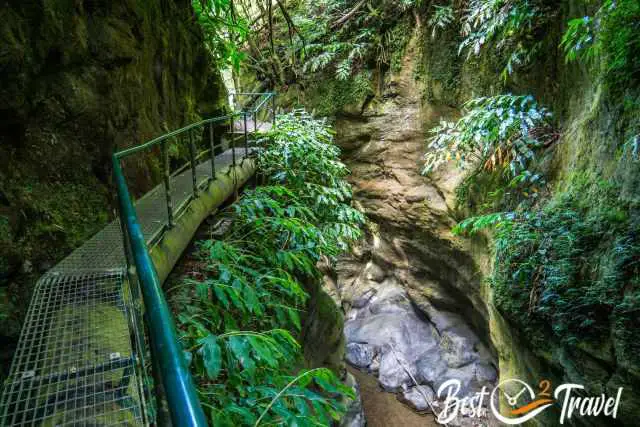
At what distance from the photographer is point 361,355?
8195 mm

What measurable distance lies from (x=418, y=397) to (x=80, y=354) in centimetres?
695

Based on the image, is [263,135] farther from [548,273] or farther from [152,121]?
[548,273]

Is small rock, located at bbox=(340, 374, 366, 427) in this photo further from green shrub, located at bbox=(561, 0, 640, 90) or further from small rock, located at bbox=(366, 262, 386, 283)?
green shrub, located at bbox=(561, 0, 640, 90)

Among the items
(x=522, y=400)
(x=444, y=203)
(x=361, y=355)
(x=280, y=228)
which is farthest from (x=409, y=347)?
(x=280, y=228)

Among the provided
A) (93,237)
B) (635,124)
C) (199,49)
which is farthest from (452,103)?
(93,237)

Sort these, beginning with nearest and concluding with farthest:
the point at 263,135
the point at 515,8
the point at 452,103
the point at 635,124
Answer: the point at 635,124 → the point at 515,8 → the point at 263,135 → the point at 452,103

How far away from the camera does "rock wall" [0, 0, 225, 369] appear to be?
92.0 inches

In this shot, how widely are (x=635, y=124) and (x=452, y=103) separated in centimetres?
446

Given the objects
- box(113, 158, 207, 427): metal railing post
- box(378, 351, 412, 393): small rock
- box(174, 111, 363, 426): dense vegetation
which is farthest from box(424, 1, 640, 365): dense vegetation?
box(378, 351, 412, 393): small rock

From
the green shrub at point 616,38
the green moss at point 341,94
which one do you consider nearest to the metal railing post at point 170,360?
the green shrub at point 616,38

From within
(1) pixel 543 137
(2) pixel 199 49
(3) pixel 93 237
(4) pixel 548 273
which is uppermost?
(2) pixel 199 49

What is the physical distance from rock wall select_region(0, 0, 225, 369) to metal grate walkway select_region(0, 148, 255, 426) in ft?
1.34

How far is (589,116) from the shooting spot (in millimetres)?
3699

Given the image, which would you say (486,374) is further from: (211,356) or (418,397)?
(211,356)
